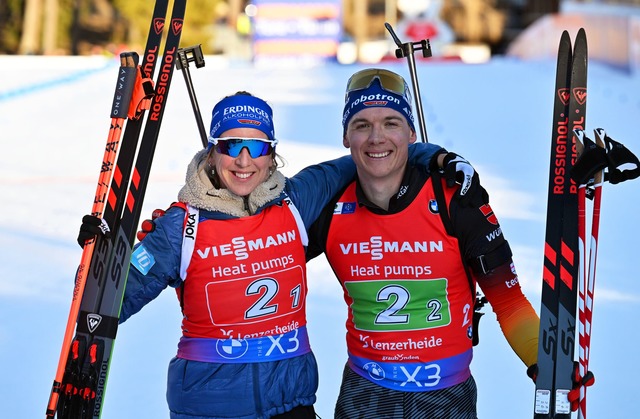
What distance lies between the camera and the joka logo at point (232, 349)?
105 inches

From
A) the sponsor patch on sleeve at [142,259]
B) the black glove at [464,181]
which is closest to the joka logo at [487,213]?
the black glove at [464,181]

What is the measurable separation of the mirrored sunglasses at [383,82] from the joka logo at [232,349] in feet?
2.80

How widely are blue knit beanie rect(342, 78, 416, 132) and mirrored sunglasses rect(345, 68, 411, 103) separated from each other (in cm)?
1

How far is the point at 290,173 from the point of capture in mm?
8898

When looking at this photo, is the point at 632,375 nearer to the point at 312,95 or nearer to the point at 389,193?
the point at 389,193

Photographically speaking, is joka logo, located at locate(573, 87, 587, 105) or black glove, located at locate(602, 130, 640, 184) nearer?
black glove, located at locate(602, 130, 640, 184)

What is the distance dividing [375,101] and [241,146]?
0.43 meters

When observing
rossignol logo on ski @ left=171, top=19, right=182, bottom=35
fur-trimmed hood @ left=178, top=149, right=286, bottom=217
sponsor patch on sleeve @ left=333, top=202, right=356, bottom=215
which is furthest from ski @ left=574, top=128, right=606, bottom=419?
rossignol logo on ski @ left=171, top=19, right=182, bottom=35

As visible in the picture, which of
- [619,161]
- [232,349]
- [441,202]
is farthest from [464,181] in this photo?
[232,349]

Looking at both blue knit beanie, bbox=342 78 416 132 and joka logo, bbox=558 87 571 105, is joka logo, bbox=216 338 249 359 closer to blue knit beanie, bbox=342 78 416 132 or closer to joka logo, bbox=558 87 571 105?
blue knit beanie, bbox=342 78 416 132

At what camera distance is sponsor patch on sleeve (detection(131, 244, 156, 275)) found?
8.80 feet

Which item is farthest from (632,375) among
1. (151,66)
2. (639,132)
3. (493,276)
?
(639,132)

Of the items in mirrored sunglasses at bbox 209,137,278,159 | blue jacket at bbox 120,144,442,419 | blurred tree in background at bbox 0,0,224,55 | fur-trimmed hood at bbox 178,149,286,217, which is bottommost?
blue jacket at bbox 120,144,442,419

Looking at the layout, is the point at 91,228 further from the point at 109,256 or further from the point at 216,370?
the point at 216,370
